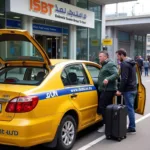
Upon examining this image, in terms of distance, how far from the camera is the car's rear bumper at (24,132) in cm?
439

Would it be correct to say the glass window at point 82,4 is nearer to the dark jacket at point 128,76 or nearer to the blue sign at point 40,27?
the blue sign at point 40,27

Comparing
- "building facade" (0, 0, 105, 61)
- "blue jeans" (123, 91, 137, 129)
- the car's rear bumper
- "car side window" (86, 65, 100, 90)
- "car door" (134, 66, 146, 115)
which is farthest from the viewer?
"building facade" (0, 0, 105, 61)

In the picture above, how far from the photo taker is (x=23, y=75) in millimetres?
5844

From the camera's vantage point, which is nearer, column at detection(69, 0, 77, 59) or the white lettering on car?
the white lettering on car

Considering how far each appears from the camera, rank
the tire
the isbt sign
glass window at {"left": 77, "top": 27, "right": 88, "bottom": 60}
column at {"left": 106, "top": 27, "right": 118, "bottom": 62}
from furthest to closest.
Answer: column at {"left": 106, "top": 27, "right": 118, "bottom": 62} < glass window at {"left": 77, "top": 27, "right": 88, "bottom": 60} < the isbt sign < the tire

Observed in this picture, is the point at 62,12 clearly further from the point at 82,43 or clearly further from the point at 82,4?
the point at 82,43

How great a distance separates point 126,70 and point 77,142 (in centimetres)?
169

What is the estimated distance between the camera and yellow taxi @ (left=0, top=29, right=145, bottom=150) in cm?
448

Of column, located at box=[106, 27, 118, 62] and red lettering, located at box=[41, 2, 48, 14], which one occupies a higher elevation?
red lettering, located at box=[41, 2, 48, 14]

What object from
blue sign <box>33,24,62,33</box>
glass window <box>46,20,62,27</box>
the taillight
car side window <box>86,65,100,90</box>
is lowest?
the taillight

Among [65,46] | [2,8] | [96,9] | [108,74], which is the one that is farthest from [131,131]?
[96,9]

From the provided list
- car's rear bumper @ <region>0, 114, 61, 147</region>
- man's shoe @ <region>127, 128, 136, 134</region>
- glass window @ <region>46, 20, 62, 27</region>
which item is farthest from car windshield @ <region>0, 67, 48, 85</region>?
glass window @ <region>46, 20, 62, 27</region>

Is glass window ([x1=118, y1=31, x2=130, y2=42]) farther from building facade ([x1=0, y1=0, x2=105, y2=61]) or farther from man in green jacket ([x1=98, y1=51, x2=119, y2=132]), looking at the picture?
man in green jacket ([x1=98, y1=51, x2=119, y2=132])

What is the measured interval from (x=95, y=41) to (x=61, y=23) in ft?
14.9
